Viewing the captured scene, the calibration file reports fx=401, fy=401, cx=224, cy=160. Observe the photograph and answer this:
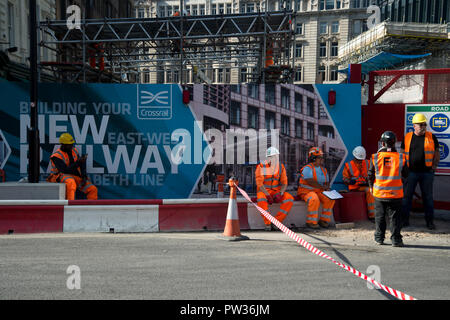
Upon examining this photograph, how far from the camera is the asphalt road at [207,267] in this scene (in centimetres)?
414

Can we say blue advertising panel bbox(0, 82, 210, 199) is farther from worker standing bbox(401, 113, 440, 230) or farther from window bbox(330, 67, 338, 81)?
window bbox(330, 67, 338, 81)

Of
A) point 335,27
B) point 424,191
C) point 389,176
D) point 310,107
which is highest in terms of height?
point 335,27

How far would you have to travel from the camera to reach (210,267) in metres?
5.06

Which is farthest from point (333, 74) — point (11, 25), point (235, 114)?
point (235, 114)

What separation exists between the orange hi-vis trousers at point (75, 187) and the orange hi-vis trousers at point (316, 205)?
441 centimetres

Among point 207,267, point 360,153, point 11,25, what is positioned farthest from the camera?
point 11,25

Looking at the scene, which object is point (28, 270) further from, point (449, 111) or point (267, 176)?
point (449, 111)

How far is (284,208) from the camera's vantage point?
303 inches

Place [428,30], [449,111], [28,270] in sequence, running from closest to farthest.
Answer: [28,270] → [449,111] → [428,30]

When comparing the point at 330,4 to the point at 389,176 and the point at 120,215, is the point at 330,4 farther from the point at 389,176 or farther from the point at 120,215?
the point at 120,215

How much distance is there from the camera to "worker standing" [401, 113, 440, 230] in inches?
300

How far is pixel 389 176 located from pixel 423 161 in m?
1.68
